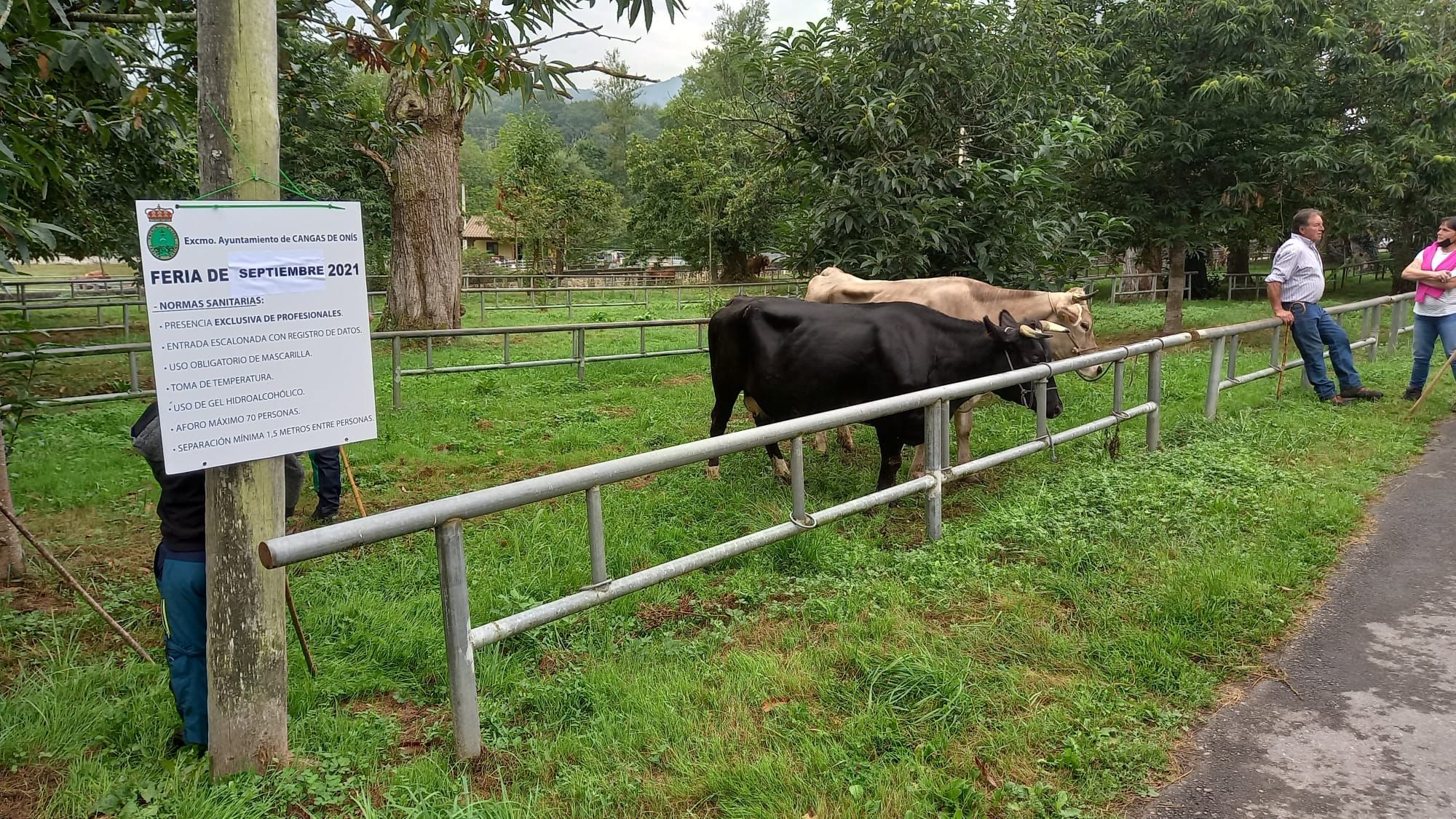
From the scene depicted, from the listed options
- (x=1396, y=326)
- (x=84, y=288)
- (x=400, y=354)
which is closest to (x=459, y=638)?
(x=400, y=354)

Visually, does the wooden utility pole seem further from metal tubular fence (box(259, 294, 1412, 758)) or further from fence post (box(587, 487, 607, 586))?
fence post (box(587, 487, 607, 586))

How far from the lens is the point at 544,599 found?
4.13m

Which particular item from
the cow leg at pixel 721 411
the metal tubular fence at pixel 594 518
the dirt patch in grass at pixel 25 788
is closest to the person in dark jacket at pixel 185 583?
Result: the dirt patch in grass at pixel 25 788

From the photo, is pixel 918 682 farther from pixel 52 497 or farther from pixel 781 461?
pixel 52 497

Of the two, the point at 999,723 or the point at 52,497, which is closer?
the point at 999,723

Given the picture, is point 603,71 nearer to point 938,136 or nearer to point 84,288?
point 938,136

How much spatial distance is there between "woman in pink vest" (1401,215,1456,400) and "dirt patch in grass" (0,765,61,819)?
9347 millimetres

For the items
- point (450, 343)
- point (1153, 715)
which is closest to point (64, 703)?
point (1153, 715)

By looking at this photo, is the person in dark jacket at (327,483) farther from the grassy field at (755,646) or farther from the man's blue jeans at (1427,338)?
the man's blue jeans at (1427,338)

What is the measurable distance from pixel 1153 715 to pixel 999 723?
559 mm

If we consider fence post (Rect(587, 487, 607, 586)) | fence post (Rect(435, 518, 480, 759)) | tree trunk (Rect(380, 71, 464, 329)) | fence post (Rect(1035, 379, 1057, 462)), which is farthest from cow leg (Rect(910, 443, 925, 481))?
tree trunk (Rect(380, 71, 464, 329))

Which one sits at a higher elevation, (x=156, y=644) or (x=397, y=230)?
(x=397, y=230)

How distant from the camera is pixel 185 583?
2846 mm

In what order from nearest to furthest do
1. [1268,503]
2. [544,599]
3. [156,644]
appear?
1. [156,644]
2. [544,599]
3. [1268,503]
